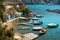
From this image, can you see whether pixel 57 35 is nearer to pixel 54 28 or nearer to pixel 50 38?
pixel 50 38

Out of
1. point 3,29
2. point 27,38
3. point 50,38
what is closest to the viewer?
point 3,29

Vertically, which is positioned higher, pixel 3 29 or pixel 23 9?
pixel 3 29

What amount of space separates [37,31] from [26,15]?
95.5 ft

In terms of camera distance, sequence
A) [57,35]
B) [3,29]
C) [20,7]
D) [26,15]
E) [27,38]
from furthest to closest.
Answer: [20,7] → [26,15] → [57,35] → [27,38] → [3,29]

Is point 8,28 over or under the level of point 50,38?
over

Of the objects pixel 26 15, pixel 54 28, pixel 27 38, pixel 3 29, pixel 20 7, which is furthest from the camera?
pixel 20 7

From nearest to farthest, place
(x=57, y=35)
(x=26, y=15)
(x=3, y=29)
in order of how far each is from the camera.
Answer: (x=3, y=29), (x=57, y=35), (x=26, y=15)

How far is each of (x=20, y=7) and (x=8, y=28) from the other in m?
56.4

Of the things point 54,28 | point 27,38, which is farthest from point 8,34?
point 54,28

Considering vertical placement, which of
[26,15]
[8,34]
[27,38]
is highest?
[8,34]

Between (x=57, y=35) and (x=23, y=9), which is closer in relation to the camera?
(x=57, y=35)

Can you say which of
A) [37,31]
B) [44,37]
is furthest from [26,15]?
[44,37]

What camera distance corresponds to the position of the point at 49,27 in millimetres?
53219

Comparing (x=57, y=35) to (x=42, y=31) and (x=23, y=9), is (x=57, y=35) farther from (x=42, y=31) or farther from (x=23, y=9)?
(x=23, y=9)
